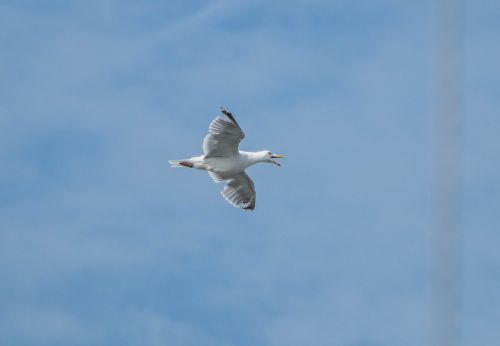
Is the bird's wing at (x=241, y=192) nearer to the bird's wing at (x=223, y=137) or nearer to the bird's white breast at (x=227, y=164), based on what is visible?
the bird's white breast at (x=227, y=164)

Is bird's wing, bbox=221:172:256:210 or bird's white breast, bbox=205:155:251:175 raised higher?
bird's wing, bbox=221:172:256:210

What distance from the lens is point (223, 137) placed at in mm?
54000

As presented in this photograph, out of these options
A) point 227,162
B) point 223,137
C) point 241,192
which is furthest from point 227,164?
point 241,192

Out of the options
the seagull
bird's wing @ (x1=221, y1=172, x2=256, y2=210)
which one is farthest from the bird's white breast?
bird's wing @ (x1=221, y1=172, x2=256, y2=210)

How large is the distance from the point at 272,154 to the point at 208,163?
352cm

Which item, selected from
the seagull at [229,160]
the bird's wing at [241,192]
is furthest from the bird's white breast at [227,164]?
the bird's wing at [241,192]

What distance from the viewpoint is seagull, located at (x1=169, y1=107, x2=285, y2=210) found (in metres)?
53.7

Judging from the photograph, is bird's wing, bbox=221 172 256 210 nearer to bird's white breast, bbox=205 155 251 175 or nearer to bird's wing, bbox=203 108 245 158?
bird's white breast, bbox=205 155 251 175

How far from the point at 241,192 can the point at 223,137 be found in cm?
509

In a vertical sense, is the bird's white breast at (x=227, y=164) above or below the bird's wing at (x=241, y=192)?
below

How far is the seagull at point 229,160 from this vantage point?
53688mm

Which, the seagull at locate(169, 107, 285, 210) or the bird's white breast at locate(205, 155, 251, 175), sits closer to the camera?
the seagull at locate(169, 107, 285, 210)

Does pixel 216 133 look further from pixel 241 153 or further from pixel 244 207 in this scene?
pixel 244 207

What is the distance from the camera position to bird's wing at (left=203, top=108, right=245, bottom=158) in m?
53.3
